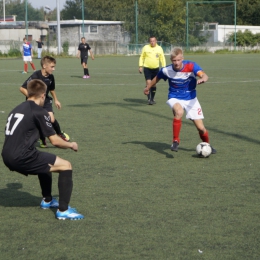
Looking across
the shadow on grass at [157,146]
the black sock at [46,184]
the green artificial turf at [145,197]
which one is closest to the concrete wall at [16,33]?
the green artificial turf at [145,197]

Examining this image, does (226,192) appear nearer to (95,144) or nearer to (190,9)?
(95,144)

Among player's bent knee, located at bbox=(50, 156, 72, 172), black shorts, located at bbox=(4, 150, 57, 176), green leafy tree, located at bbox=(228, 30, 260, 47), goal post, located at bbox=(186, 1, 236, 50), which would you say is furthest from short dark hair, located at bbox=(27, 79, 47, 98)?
green leafy tree, located at bbox=(228, 30, 260, 47)

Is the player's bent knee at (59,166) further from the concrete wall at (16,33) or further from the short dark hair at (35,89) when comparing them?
the concrete wall at (16,33)

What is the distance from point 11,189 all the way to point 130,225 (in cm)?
207

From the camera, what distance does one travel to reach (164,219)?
5.81 m

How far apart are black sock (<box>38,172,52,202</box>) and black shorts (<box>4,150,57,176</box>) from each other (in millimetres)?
380

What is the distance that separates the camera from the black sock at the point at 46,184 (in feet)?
20.0

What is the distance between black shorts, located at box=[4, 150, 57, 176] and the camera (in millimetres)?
5535

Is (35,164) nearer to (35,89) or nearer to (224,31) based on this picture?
(35,89)

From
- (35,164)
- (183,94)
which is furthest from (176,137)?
(35,164)

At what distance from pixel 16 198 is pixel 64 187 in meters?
1.20

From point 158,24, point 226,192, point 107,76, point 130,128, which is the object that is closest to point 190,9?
point 158,24

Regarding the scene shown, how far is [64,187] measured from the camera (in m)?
5.73

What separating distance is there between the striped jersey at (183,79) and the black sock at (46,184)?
11.7ft
